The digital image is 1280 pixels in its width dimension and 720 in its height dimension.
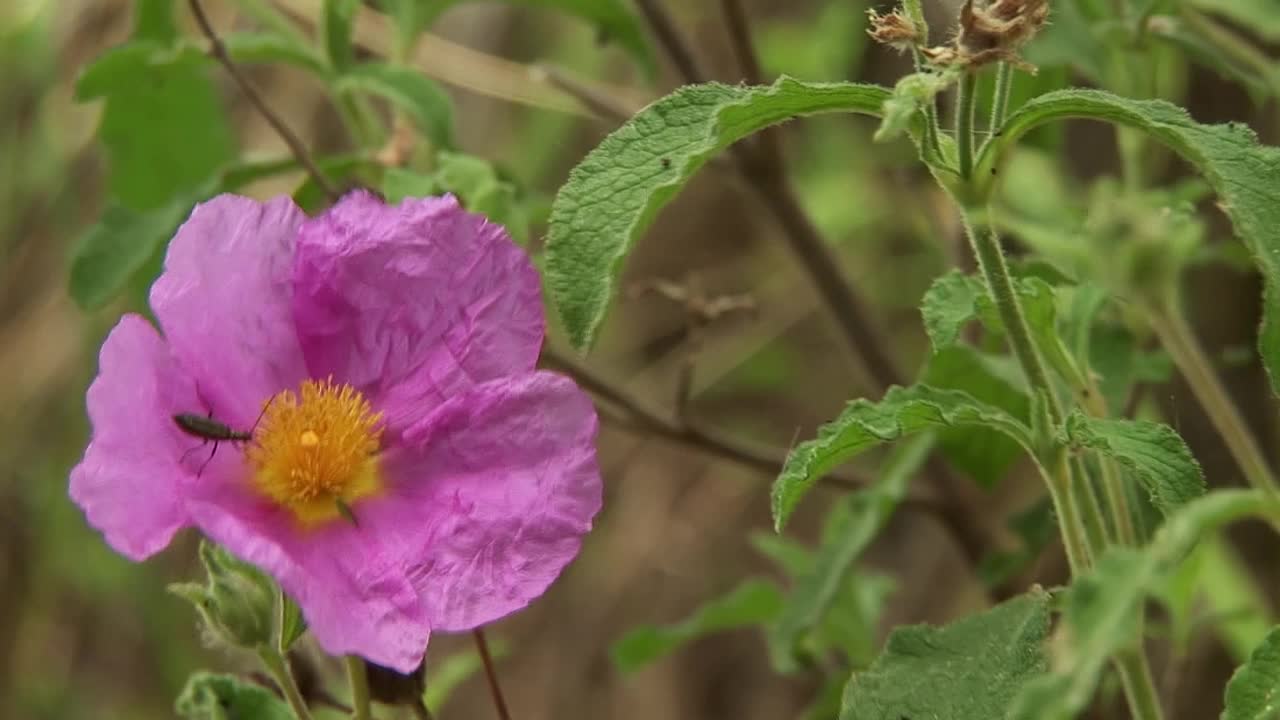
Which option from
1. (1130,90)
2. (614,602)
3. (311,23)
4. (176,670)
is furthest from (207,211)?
(614,602)

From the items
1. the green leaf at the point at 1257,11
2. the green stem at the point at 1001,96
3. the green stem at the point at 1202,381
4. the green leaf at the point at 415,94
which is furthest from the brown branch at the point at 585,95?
the green stem at the point at 1202,381

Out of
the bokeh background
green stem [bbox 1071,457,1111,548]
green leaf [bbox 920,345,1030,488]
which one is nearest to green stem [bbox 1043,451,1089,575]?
green stem [bbox 1071,457,1111,548]

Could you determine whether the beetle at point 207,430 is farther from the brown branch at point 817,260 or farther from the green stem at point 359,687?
the brown branch at point 817,260

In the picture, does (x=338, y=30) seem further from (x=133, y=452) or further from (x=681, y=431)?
(x=133, y=452)

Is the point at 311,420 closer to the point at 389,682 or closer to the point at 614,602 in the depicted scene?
the point at 389,682

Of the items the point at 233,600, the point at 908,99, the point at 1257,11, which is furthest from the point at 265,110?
the point at 1257,11
